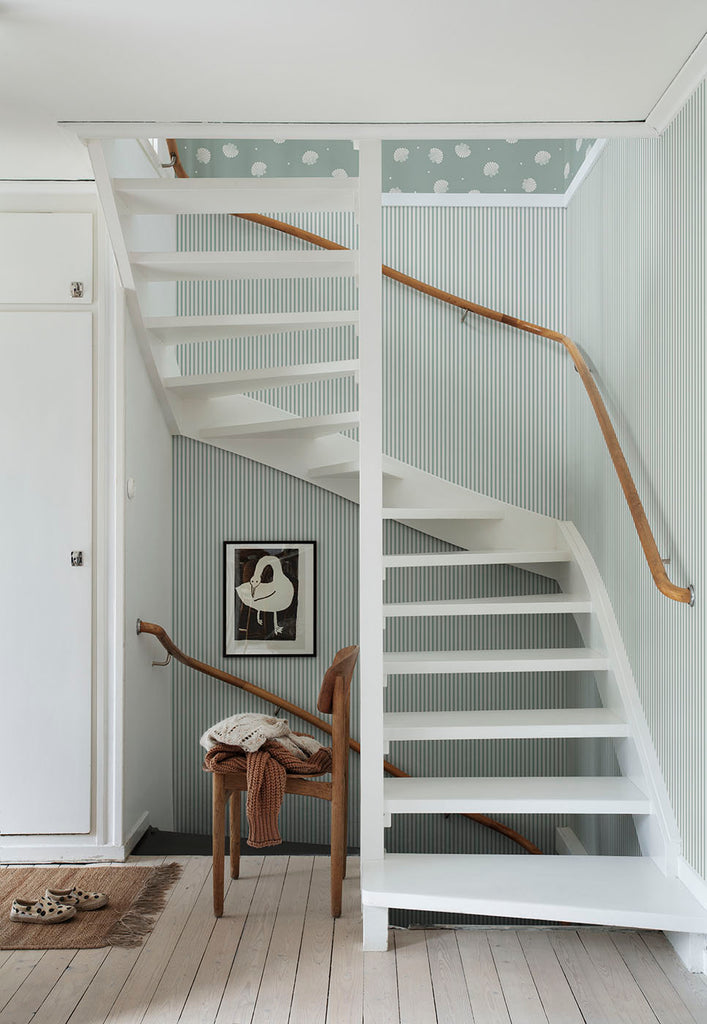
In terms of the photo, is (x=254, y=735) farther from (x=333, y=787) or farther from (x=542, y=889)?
(x=542, y=889)

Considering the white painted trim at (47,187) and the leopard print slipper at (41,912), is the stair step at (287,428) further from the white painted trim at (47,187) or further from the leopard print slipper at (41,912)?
the leopard print slipper at (41,912)

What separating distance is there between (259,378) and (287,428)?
304 millimetres

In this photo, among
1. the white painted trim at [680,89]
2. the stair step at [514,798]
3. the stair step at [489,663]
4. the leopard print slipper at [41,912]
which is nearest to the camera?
the white painted trim at [680,89]

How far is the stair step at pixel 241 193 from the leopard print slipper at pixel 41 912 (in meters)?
2.37

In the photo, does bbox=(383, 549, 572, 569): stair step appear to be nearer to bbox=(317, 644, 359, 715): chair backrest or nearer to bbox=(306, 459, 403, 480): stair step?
bbox=(306, 459, 403, 480): stair step

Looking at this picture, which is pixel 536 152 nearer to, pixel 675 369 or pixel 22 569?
pixel 675 369

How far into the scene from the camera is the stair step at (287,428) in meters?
3.81

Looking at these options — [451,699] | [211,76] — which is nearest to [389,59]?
[211,76]

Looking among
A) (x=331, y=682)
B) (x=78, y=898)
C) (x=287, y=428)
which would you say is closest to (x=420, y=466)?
(x=287, y=428)

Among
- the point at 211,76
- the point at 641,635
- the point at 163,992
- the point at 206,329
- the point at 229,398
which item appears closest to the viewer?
the point at 163,992

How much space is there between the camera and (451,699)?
4.43m

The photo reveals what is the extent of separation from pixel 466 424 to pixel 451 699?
1.34m

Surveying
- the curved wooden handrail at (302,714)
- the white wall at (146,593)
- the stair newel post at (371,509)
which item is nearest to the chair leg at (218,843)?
the stair newel post at (371,509)

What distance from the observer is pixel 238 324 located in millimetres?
3551
